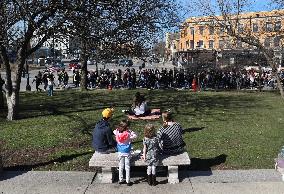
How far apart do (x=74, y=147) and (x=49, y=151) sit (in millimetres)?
671

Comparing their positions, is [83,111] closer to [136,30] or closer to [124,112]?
[124,112]

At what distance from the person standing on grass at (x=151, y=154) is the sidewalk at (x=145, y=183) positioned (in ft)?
0.67

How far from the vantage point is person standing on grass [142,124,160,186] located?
8.71 m

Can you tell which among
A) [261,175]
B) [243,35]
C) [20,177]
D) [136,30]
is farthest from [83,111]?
[243,35]

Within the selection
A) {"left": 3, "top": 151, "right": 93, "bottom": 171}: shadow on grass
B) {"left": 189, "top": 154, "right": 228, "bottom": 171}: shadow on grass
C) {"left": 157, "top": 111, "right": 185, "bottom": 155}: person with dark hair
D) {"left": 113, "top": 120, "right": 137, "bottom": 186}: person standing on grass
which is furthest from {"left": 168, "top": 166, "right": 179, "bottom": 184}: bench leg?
{"left": 3, "top": 151, "right": 93, "bottom": 171}: shadow on grass

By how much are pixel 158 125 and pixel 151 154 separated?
6021mm

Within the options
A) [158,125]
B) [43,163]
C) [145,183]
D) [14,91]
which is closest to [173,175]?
[145,183]

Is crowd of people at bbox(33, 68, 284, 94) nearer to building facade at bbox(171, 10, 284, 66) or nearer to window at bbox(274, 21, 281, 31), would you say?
building facade at bbox(171, 10, 284, 66)

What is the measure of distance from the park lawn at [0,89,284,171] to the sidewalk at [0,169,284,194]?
1.78 feet

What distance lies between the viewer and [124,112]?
54.6 feet

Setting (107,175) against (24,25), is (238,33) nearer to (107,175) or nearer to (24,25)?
(24,25)

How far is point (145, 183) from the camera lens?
347 inches

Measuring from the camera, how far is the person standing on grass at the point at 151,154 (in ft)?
28.6

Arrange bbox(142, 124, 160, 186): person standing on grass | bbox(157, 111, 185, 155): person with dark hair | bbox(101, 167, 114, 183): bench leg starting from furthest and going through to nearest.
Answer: bbox(157, 111, 185, 155): person with dark hair < bbox(101, 167, 114, 183): bench leg < bbox(142, 124, 160, 186): person standing on grass
